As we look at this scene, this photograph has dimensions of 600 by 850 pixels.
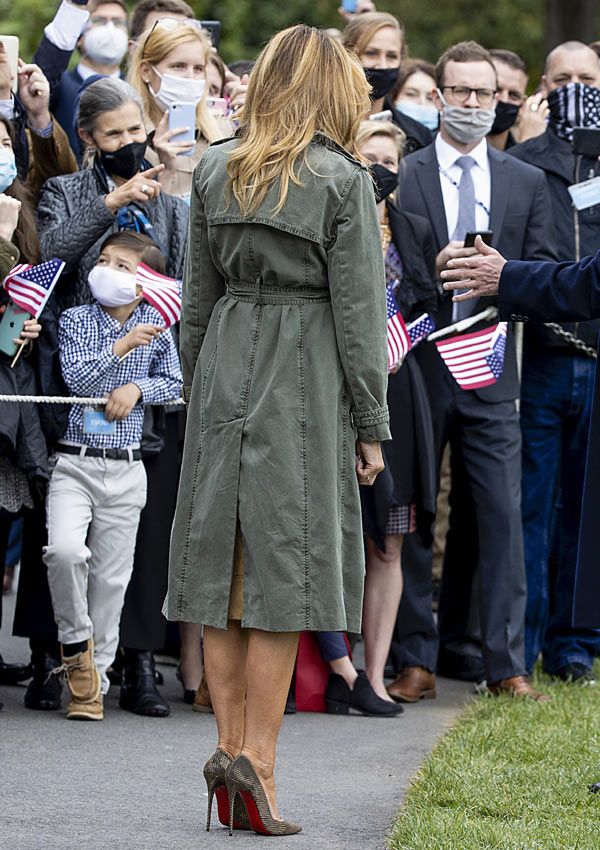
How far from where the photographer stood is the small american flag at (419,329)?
→ 7289 millimetres

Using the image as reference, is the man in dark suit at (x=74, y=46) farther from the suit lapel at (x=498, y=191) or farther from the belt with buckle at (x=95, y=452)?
the suit lapel at (x=498, y=191)

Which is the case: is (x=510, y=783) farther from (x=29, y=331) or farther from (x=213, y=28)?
(x=213, y=28)

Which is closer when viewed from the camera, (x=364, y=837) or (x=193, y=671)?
(x=364, y=837)

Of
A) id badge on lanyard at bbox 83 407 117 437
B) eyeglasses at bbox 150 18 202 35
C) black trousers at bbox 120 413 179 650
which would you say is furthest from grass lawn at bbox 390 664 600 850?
eyeglasses at bbox 150 18 202 35

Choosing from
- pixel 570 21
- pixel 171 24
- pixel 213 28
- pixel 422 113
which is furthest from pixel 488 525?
pixel 570 21

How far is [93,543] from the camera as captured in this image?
Answer: 6664 mm

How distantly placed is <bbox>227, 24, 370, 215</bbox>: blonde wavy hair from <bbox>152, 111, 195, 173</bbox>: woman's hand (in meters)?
2.29

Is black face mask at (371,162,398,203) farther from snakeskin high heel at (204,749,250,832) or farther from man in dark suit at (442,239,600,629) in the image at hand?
snakeskin high heel at (204,749,250,832)

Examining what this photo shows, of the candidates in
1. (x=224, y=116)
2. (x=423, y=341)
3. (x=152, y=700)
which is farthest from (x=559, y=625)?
(x=224, y=116)

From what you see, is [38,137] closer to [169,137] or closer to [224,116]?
[169,137]

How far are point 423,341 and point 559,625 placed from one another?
1.63 m

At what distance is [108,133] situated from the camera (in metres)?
6.86

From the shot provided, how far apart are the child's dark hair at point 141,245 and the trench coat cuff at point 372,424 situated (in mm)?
2063

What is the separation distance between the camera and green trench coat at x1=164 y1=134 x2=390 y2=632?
488 centimetres
